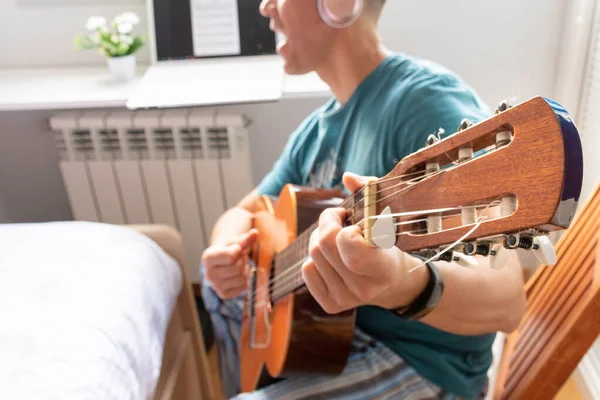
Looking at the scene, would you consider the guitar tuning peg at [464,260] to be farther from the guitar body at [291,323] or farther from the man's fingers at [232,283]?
the man's fingers at [232,283]

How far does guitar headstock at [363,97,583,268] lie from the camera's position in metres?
0.37

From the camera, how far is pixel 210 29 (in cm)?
162

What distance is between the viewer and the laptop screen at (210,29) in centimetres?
159

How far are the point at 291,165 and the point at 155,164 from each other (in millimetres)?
684

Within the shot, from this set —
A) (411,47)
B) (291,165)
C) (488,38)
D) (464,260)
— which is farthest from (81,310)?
(488,38)

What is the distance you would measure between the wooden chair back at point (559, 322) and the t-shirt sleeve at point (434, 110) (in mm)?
276

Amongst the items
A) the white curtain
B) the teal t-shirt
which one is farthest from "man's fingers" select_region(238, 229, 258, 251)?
the white curtain

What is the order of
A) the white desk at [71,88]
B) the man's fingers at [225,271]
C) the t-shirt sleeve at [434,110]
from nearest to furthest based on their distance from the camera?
the t-shirt sleeve at [434,110], the man's fingers at [225,271], the white desk at [71,88]

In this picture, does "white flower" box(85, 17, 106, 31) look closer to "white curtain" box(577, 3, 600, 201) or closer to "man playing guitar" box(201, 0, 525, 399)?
"man playing guitar" box(201, 0, 525, 399)

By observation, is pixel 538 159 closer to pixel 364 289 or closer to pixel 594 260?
pixel 364 289

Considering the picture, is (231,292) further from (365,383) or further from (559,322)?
(559,322)

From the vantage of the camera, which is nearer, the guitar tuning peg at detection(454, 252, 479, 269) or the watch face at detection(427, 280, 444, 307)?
the guitar tuning peg at detection(454, 252, 479, 269)

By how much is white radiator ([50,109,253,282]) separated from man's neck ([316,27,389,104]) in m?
0.68

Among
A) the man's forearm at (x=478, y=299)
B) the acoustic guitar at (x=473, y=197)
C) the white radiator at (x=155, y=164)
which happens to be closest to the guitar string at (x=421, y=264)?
the acoustic guitar at (x=473, y=197)
